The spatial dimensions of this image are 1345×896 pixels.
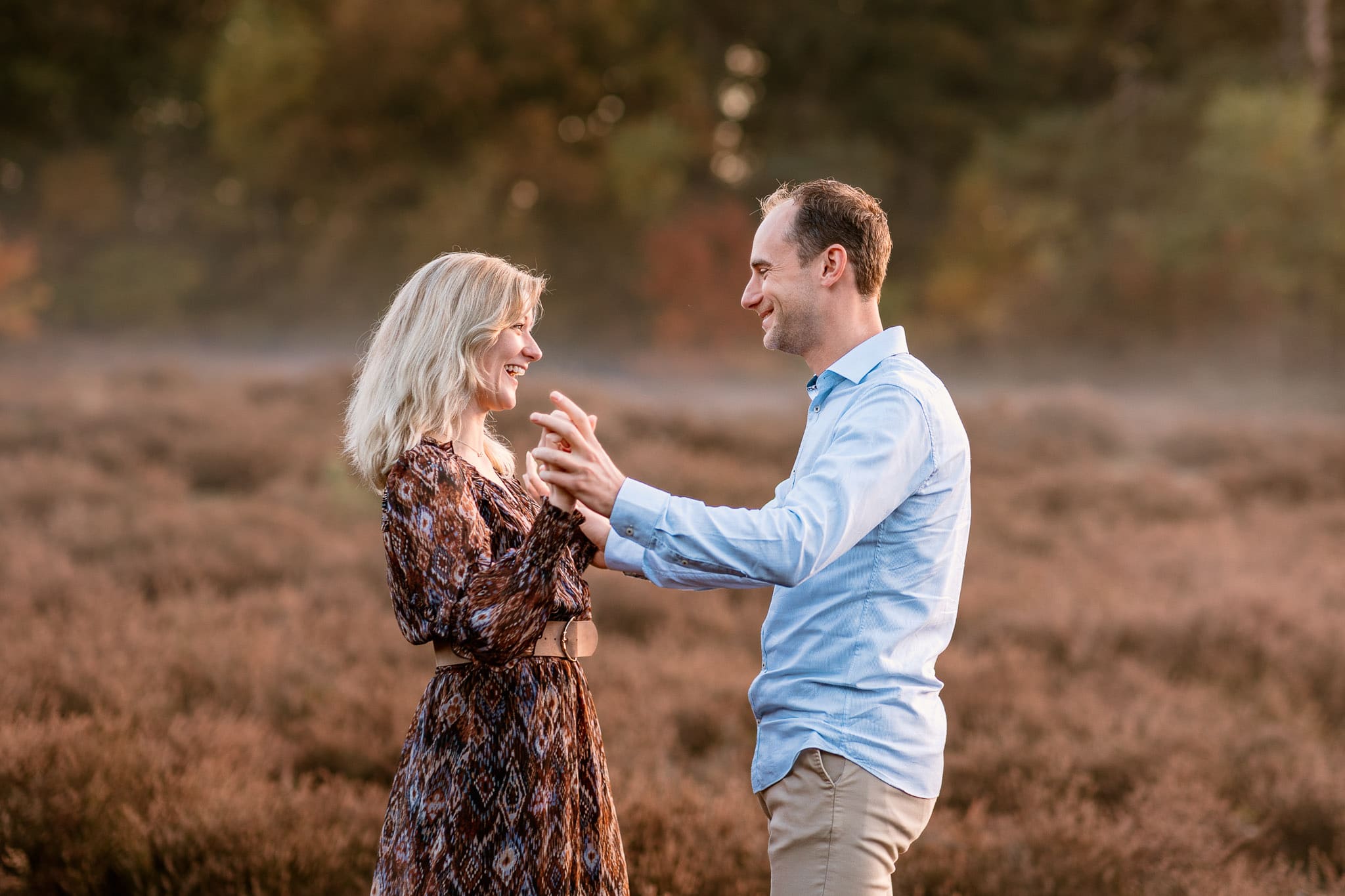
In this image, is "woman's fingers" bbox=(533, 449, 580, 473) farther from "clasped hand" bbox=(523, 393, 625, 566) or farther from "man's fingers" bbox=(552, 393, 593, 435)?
"man's fingers" bbox=(552, 393, 593, 435)

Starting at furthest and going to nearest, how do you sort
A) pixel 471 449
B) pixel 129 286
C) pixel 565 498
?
pixel 129 286, pixel 471 449, pixel 565 498

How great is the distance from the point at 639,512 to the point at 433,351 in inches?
28.1

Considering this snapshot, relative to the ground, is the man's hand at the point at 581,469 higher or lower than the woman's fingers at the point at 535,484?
lower

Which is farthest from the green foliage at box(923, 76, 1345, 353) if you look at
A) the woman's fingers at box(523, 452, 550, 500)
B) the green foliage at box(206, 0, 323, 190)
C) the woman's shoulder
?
the woman's shoulder

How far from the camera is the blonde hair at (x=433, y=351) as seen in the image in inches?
97.3

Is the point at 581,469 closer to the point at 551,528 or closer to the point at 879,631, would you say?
the point at 551,528

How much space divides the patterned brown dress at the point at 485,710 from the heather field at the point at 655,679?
1746 millimetres

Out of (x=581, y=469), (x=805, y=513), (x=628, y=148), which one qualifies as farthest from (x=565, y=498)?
(x=628, y=148)

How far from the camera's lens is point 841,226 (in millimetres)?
2322

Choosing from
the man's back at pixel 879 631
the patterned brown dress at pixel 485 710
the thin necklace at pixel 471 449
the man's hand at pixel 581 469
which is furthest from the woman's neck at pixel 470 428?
the man's back at pixel 879 631

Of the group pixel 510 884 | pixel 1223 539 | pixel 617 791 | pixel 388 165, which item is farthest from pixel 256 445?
pixel 388 165

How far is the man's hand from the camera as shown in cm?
209

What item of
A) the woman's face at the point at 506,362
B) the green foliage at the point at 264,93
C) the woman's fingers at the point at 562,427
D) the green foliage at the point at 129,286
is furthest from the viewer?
the green foliage at the point at 264,93

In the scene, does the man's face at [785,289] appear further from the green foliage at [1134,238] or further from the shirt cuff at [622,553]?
the green foliage at [1134,238]
